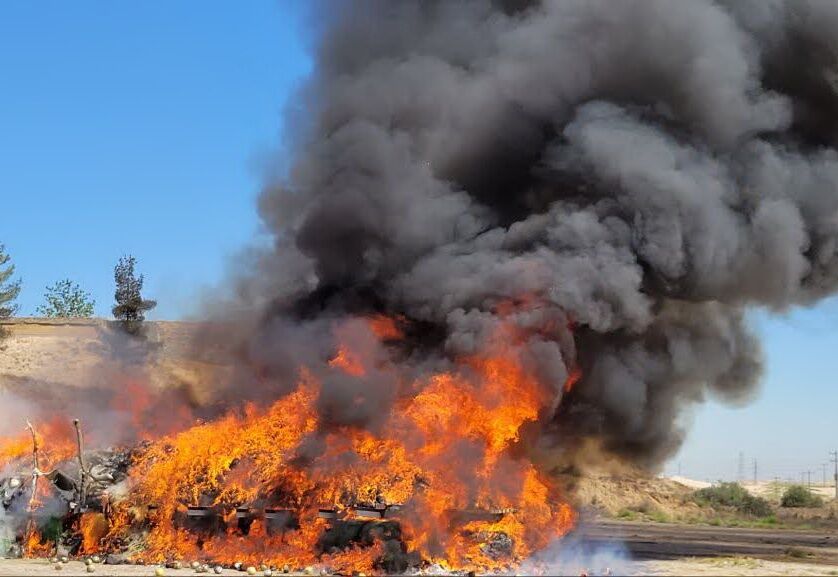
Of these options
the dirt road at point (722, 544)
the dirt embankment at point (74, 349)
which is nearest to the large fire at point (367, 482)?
the dirt road at point (722, 544)

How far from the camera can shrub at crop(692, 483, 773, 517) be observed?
7506 centimetres

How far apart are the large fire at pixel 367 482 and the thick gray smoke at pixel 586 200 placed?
3.68 feet

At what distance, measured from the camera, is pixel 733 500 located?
3142 inches

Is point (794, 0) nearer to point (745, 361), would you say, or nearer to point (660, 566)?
point (745, 361)

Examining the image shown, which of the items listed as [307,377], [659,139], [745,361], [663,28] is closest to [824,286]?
[745,361]

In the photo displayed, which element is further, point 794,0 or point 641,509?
point 641,509

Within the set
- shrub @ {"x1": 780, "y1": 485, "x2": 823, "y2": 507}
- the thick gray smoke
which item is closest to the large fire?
the thick gray smoke

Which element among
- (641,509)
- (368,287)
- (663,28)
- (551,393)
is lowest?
(641,509)

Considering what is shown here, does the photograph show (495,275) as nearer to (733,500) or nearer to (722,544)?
(722,544)

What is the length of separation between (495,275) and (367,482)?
7285mm

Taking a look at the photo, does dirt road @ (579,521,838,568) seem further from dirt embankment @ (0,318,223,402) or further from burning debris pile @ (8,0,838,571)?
dirt embankment @ (0,318,223,402)

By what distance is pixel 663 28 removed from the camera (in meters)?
32.2

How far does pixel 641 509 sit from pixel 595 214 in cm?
4688

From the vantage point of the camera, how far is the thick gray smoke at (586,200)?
29.2 meters
